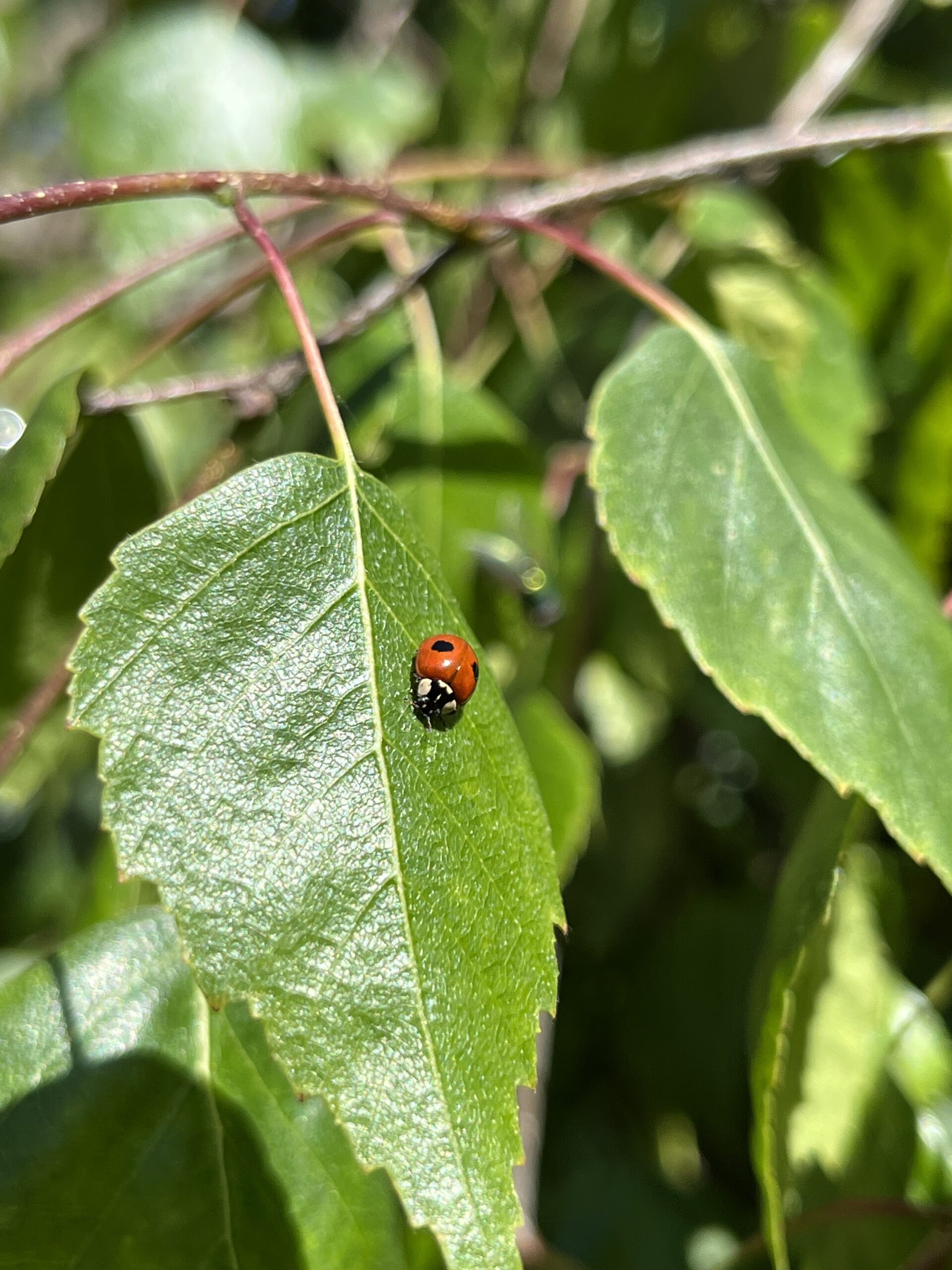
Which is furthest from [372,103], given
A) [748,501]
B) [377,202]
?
[748,501]

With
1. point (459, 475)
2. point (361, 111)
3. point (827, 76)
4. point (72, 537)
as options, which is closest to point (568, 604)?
point (459, 475)

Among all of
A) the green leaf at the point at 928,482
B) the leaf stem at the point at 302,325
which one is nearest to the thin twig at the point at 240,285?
the leaf stem at the point at 302,325

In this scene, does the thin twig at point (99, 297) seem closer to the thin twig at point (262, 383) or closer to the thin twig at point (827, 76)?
the thin twig at point (262, 383)

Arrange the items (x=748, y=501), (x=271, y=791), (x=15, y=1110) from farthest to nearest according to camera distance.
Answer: (x=748, y=501) < (x=15, y=1110) < (x=271, y=791)

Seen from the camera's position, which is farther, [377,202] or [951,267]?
[951,267]

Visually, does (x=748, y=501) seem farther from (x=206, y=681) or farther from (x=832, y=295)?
(x=832, y=295)

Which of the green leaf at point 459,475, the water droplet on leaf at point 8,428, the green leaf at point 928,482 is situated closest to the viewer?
the water droplet on leaf at point 8,428
